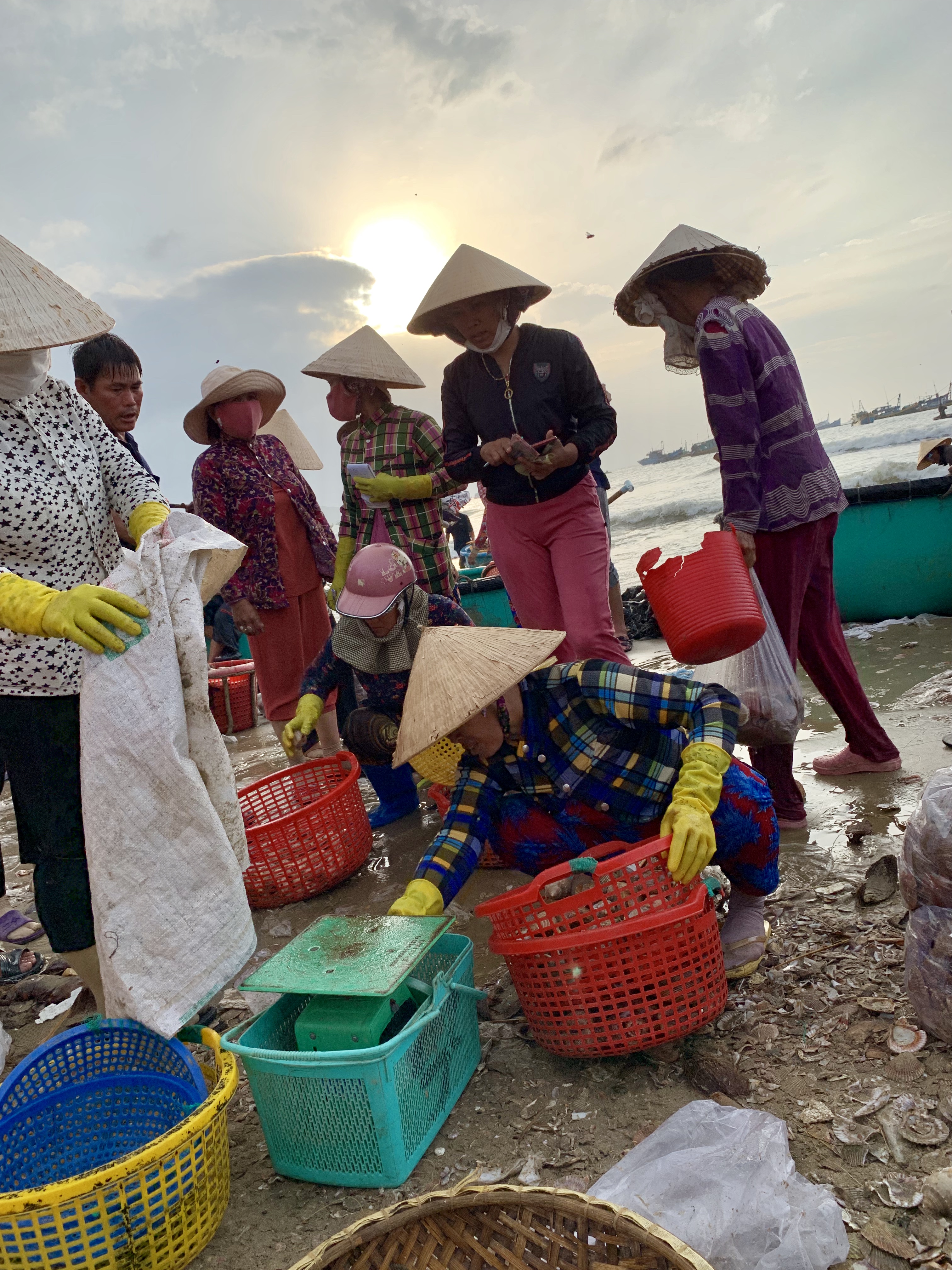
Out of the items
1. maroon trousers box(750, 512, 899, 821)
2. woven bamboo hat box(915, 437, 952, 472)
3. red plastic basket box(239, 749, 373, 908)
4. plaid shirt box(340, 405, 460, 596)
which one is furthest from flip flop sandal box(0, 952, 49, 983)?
woven bamboo hat box(915, 437, 952, 472)

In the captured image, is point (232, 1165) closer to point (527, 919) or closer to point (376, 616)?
point (527, 919)

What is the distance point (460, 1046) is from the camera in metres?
1.99

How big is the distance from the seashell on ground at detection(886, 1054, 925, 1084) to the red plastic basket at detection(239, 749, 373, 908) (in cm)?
203

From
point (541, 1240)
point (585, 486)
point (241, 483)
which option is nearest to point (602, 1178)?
point (541, 1240)

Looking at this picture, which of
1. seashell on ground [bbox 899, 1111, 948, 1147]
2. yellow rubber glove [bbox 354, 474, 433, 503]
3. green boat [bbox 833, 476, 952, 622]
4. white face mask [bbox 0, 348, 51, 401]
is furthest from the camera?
green boat [bbox 833, 476, 952, 622]

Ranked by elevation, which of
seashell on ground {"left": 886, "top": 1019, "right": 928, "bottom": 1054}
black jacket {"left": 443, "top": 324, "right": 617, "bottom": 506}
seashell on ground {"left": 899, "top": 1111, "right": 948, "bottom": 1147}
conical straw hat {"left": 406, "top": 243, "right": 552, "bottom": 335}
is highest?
conical straw hat {"left": 406, "top": 243, "right": 552, "bottom": 335}

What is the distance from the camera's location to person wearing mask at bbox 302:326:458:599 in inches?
152

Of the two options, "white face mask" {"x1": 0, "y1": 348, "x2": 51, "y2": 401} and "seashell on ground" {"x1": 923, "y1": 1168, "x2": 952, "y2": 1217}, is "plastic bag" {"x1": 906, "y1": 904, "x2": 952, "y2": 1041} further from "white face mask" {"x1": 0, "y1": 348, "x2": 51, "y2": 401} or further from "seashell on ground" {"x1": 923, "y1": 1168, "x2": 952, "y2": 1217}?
"white face mask" {"x1": 0, "y1": 348, "x2": 51, "y2": 401}

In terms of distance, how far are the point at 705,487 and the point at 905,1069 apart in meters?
25.6

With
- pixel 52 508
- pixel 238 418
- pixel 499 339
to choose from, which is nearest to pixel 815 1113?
pixel 52 508

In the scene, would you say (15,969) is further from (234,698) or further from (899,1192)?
(234,698)

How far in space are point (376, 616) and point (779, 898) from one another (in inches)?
65.0

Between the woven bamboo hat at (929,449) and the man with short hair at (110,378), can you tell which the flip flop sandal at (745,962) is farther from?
the woven bamboo hat at (929,449)

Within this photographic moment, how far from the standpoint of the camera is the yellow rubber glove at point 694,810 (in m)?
1.82
